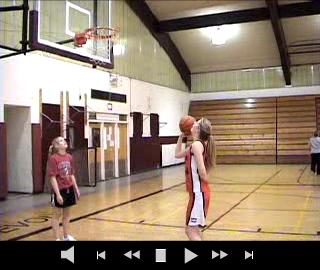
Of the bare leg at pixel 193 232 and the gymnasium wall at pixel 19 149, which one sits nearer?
the bare leg at pixel 193 232

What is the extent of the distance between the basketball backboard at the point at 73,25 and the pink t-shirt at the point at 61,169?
4.74 metres

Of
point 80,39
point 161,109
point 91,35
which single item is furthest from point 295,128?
point 80,39

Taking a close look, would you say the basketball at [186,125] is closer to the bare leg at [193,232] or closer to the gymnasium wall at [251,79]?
the bare leg at [193,232]

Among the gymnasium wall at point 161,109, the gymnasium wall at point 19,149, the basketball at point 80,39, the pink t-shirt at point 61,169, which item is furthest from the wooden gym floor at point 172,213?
the gymnasium wall at point 161,109

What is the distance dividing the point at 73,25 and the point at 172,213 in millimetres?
6510

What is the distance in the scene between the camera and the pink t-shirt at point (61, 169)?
5.16m

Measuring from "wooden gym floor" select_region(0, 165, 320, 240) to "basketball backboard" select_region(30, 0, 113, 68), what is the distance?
344cm

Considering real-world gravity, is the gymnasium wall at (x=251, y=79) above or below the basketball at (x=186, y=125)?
above
